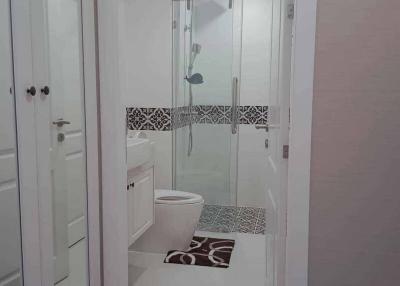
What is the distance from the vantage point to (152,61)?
3133 mm

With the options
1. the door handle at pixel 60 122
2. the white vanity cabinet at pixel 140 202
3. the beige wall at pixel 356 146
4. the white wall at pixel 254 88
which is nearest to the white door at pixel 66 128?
the door handle at pixel 60 122

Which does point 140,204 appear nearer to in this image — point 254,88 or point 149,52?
point 149,52

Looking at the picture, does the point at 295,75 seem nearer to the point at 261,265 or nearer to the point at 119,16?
the point at 119,16

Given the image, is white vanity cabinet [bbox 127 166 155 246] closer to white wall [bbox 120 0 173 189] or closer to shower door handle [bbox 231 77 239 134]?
white wall [bbox 120 0 173 189]

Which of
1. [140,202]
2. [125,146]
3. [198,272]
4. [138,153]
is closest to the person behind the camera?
[125,146]

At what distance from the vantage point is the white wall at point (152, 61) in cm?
308

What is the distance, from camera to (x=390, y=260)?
1.27 metres

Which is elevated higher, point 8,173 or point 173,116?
point 173,116

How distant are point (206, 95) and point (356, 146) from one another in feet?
6.84

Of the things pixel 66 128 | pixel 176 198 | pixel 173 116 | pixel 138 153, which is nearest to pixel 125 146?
pixel 66 128

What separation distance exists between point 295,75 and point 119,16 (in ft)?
2.44

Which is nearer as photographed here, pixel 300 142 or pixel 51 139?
pixel 300 142

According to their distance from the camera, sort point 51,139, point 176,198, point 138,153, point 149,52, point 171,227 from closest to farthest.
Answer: point 51,139
point 138,153
point 171,227
point 176,198
point 149,52

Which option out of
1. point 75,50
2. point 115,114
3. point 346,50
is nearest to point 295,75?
point 346,50
